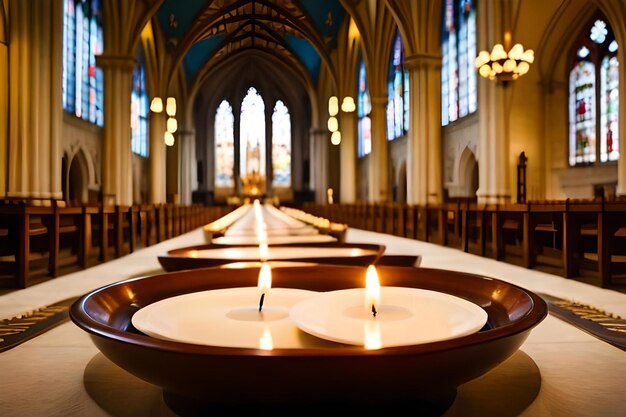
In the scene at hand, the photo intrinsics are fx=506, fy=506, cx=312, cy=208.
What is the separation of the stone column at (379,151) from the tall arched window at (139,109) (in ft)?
32.3

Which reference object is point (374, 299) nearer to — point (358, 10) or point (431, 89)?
point (431, 89)

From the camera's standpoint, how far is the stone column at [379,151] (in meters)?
18.1

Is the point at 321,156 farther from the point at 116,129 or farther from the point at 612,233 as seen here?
the point at 612,233

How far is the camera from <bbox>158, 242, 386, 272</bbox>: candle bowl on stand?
7.00 feet

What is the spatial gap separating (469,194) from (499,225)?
10.8m

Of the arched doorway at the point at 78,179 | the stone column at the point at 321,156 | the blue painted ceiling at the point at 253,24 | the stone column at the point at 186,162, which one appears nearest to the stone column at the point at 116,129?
the arched doorway at the point at 78,179

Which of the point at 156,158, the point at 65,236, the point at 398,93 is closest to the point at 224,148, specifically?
the point at 156,158

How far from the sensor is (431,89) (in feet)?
43.6

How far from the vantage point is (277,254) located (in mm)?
2467

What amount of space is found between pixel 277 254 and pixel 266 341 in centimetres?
158

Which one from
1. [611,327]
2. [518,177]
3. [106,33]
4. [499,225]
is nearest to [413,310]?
[611,327]

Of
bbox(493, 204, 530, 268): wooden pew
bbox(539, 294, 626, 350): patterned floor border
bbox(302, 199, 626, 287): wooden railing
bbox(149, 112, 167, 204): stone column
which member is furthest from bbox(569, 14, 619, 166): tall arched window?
bbox(149, 112, 167, 204): stone column

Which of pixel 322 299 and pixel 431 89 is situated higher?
pixel 431 89

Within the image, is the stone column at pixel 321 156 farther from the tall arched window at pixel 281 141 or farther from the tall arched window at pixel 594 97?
the tall arched window at pixel 594 97
